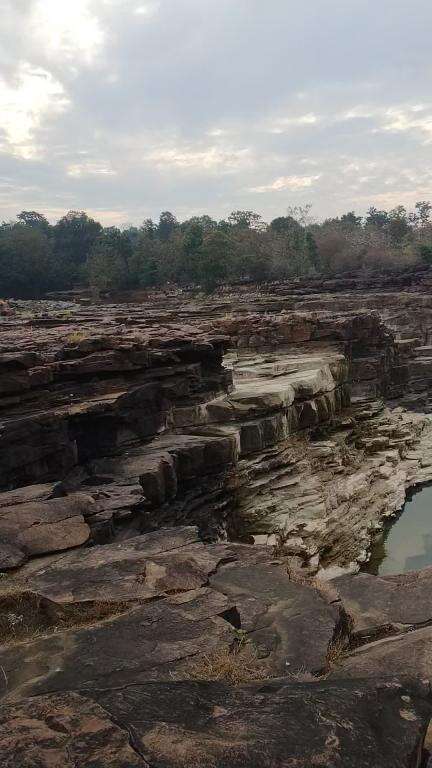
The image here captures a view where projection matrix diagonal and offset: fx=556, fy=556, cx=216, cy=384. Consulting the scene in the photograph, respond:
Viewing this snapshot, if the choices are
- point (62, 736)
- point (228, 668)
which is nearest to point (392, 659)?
point (228, 668)

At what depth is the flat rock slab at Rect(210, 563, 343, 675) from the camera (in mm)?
4402

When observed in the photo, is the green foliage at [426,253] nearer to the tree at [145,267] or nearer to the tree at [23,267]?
the tree at [145,267]

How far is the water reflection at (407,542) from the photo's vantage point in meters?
9.61

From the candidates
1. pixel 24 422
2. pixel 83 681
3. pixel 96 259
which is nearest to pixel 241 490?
pixel 24 422

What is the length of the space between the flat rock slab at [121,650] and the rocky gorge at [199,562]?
0.02 metres

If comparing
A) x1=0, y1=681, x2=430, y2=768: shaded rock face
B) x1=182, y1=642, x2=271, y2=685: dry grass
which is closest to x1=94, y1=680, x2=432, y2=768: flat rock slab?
x1=0, y1=681, x2=430, y2=768: shaded rock face

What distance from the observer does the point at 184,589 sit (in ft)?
17.3

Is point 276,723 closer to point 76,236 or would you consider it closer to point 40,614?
point 40,614

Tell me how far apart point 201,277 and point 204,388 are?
1531 inches

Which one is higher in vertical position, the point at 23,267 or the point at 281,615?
the point at 23,267

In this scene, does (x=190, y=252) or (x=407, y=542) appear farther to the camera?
(x=190, y=252)

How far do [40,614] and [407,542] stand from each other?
7649 millimetres

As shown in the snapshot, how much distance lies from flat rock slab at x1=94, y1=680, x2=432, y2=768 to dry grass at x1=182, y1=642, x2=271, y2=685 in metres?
0.67

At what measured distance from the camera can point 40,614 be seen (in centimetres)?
492
